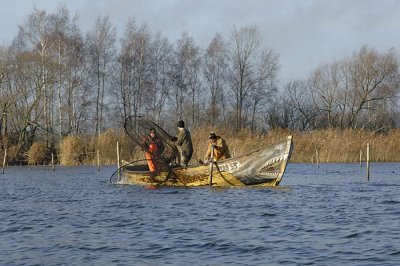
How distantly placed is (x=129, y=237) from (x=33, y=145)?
32.0 metres

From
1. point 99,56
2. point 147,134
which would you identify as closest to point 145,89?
point 99,56

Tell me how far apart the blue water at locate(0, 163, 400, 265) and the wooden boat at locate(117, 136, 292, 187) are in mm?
525

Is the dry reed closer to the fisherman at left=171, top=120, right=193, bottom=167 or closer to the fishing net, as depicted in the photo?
the fishing net

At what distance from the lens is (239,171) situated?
2152 centimetres

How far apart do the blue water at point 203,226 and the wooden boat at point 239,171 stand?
53 centimetres

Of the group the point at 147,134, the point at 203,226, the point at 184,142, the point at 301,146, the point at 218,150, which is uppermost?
the point at 301,146

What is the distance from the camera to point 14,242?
12430 millimetres

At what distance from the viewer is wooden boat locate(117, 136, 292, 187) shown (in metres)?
21.1

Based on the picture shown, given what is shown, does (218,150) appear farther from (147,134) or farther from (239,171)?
(147,134)

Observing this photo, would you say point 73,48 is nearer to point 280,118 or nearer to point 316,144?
point 316,144

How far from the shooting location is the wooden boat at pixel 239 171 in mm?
21094

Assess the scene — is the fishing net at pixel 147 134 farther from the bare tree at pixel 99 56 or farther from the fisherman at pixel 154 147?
the bare tree at pixel 99 56

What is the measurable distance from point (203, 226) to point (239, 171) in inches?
310

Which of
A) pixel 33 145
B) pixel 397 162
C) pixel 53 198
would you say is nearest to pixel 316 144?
pixel 397 162
